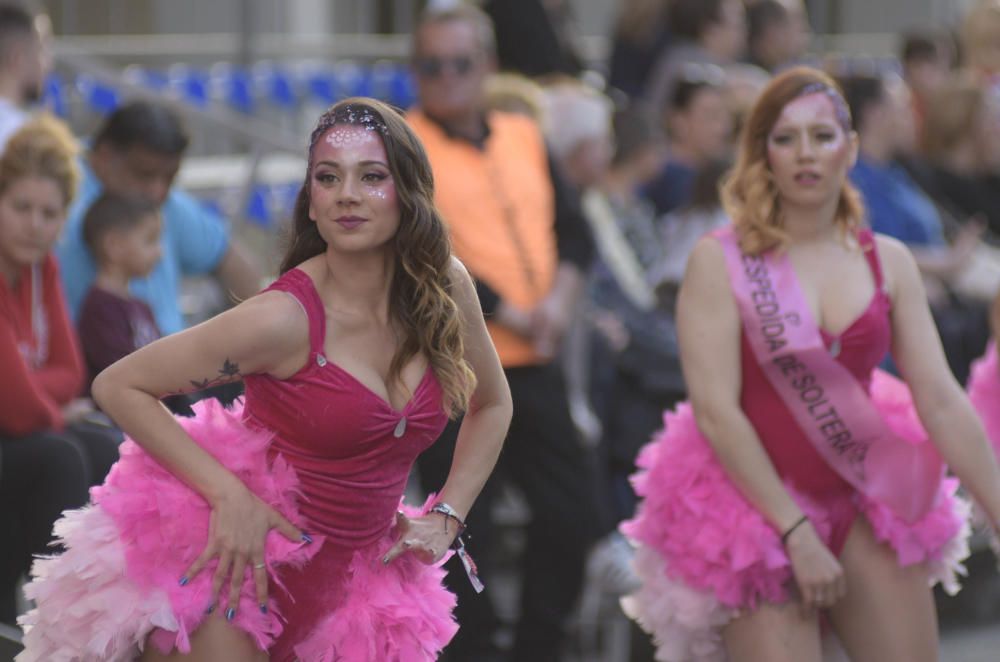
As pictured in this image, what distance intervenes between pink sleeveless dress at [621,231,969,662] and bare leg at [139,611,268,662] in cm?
139

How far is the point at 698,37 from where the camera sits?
9766mm

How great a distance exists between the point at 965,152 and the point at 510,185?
181 inches

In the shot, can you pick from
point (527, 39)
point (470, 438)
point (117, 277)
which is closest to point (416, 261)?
point (470, 438)

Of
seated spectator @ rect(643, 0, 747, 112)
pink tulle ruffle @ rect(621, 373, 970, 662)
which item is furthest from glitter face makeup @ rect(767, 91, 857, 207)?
seated spectator @ rect(643, 0, 747, 112)

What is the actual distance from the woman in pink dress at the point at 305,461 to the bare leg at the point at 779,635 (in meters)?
0.96

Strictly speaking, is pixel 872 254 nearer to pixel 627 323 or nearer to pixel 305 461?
pixel 305 461

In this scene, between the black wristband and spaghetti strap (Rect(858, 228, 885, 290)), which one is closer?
the black wristband

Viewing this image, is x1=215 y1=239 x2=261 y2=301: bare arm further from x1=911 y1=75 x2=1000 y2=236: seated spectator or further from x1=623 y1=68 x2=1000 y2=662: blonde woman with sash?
x1=911 y1=75 x2=1000 y2=236: seated spectator

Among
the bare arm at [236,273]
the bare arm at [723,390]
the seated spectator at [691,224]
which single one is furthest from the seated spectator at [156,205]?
the bare arm at [723,390]

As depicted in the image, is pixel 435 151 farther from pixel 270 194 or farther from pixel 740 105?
pixel 740 105

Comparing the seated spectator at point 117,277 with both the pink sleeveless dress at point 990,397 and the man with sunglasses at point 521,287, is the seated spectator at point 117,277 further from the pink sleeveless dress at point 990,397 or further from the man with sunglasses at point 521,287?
the pink sleeveless dress at point 990,397

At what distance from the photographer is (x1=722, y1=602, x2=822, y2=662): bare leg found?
15.0ft

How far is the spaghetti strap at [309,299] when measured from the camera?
3.80 m

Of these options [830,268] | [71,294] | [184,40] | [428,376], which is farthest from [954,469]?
[184,40]
